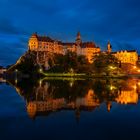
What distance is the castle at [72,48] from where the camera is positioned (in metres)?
146

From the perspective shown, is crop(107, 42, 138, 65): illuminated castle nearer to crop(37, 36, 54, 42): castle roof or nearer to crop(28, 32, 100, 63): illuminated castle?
crop(28, 32, 100, 63): illuminated castle

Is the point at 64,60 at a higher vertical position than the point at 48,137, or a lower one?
higher

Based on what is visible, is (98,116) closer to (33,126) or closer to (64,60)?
(33,126)

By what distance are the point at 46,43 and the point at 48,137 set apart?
5519 inches

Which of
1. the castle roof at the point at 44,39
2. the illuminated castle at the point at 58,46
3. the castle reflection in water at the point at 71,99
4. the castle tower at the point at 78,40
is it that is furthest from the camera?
the castle tower at the point at 78,40

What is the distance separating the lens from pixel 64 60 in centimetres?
12069

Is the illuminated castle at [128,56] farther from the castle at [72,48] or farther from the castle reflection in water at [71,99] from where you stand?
the castle reflection in water at [71,99]

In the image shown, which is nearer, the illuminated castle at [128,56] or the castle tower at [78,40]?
the castle tower at [78,40]

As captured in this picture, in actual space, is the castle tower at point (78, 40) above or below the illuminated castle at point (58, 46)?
above

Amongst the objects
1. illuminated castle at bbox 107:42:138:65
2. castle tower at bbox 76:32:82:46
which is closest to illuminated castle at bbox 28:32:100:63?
castle tower at bbox 76:32:82:46

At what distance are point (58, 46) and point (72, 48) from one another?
10.1 m

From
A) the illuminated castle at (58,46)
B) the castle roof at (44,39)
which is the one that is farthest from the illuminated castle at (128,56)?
the castle roof at (44,39)

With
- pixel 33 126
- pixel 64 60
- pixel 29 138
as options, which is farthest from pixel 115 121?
pixel 64 60

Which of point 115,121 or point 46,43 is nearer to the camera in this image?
point 115,121
